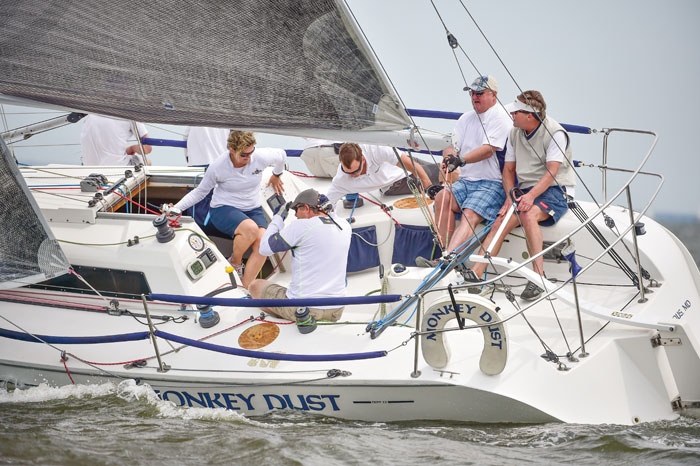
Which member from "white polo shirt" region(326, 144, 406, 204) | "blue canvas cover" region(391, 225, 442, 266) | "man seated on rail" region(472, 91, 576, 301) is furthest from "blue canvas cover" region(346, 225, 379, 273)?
"man seated on rail" region(472, 91, 576, 301)

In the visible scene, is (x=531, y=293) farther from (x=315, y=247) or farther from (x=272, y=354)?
(x=272, y=354)

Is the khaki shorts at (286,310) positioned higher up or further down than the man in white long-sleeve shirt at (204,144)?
further down

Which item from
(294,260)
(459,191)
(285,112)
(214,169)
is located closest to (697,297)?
(459,191)

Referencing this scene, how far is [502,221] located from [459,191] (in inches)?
18.7

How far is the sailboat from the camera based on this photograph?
3.41m

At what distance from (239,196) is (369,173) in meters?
1.17

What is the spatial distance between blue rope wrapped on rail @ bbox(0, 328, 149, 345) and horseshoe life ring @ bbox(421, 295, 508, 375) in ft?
5.56

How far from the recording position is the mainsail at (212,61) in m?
3.28

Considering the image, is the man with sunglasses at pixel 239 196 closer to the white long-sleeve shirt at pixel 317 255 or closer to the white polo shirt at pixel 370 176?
the white polo shirt at pixel 370 176

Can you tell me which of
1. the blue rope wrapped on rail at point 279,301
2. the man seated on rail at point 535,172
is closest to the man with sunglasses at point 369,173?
the man seated on rail at point 535,172

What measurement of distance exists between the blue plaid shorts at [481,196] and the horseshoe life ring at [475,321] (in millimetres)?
1618

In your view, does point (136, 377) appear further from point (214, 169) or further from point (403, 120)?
point (403, 120)

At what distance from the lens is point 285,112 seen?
345 cm

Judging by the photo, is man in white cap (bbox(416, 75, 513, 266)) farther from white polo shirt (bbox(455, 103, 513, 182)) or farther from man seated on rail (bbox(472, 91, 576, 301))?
man seated on rail (bbox(472, 91, 576, 301))
